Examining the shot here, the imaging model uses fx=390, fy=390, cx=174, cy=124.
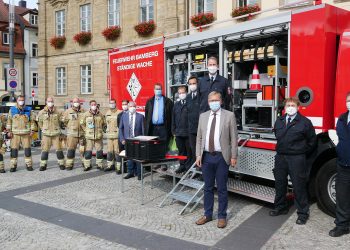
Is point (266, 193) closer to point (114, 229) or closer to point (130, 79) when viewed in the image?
point (114, 229)

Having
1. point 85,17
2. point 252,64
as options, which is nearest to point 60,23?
point 85,17

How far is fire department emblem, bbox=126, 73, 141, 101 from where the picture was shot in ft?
31.0

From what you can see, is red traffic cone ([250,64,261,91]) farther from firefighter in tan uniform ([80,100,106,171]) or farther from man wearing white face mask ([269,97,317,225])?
firefighter in tan uniform ([80,100,106,171])

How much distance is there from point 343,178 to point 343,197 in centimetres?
25

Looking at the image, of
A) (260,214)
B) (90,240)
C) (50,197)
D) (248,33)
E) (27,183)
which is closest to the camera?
(90,240)

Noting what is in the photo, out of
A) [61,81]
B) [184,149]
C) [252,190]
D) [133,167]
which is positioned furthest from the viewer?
[61,81]

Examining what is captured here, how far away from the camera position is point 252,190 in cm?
634

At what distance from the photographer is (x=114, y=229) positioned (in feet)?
17.4

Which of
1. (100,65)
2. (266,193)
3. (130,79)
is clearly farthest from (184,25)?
(266,193)

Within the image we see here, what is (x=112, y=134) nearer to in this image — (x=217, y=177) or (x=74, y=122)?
(x=74, y=122)

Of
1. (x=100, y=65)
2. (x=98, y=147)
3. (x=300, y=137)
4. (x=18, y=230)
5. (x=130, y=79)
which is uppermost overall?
(x=100, y=65)

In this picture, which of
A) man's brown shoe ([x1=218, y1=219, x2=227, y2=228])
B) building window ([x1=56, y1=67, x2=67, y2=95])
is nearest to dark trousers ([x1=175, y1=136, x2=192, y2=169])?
man's brown shoe ([x1=218, y1=219, x2=227, y2=228])

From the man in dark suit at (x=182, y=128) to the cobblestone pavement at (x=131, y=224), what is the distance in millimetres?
655

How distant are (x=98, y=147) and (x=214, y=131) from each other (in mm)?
5111
